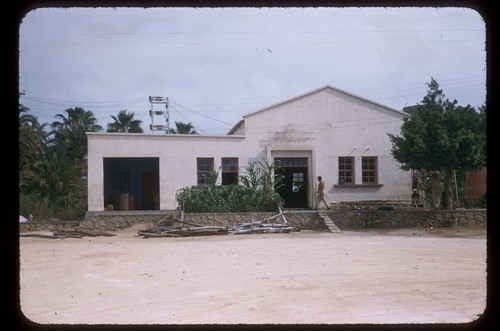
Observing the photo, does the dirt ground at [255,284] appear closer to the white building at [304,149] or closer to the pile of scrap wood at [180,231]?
the pile of scrap wood at [180,231]

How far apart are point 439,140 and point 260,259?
10.8 metres

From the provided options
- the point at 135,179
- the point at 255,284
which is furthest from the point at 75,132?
the point at 255,284

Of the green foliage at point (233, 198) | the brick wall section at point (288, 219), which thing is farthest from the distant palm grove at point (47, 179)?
the green foliage at point (233, 198)

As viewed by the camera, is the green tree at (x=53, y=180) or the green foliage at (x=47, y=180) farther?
the green tree at (x=53, y=180)

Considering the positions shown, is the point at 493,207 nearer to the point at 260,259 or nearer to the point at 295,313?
the point at 295,313

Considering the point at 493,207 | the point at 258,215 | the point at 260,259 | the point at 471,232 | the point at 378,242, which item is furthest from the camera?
the point at 258,215

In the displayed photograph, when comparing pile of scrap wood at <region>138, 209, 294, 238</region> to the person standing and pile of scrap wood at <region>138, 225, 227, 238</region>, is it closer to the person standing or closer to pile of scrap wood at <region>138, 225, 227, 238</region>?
pile of scrap wood at <region>138, 225, 227, 238</region>

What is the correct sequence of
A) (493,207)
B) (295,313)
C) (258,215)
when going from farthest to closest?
(258,215) < (295,313) < (493,207)

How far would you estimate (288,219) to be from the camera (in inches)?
821

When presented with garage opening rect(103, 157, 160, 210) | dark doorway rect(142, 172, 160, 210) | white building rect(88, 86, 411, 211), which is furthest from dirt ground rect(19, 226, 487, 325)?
dark doorway rect(142, 172, 160, 210)

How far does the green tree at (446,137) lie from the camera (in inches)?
738

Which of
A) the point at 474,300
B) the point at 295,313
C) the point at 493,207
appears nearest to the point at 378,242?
the point at 474,300

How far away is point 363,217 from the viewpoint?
20.9m

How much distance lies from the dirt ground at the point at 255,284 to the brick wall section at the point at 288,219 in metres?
6.49
